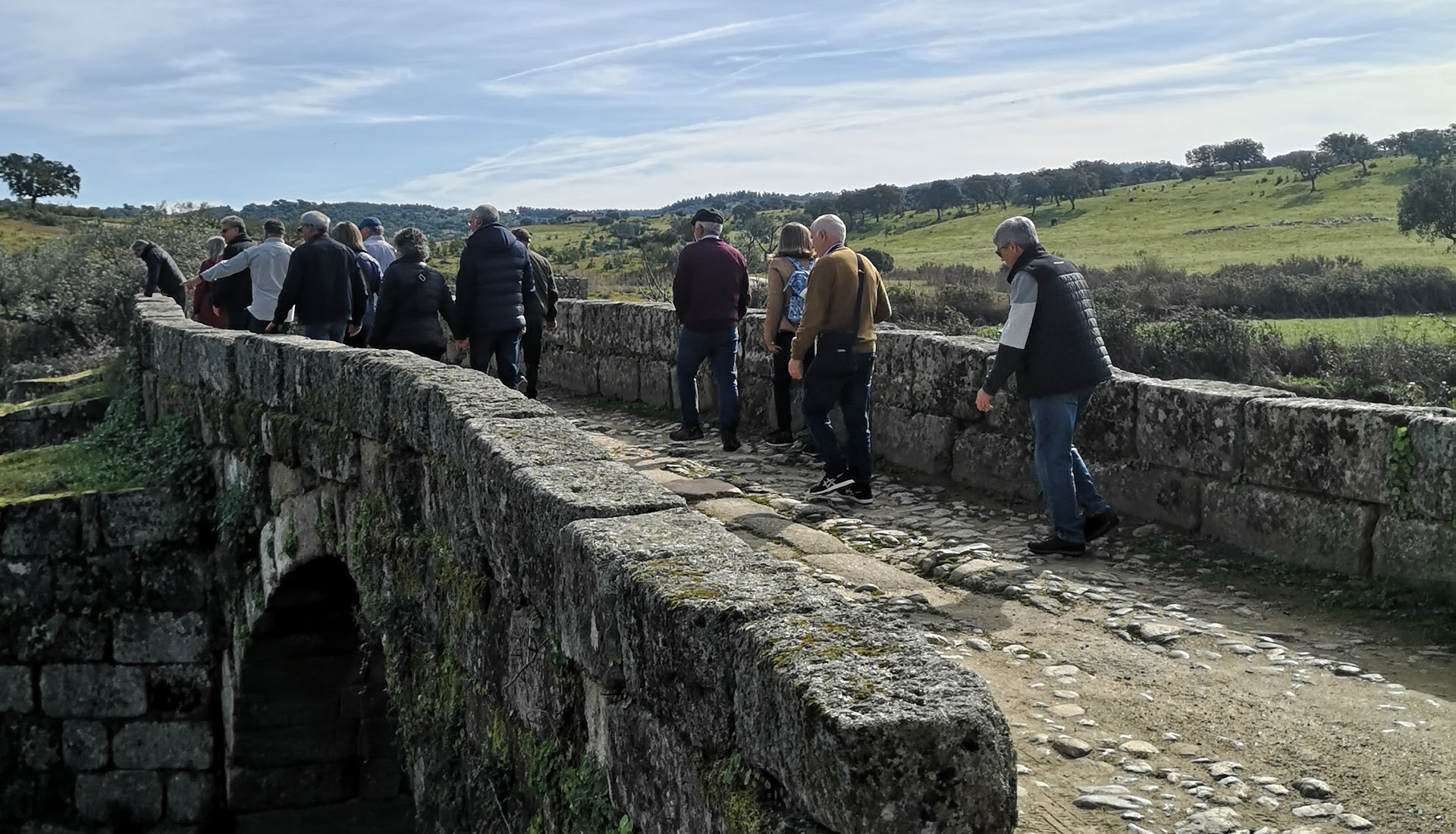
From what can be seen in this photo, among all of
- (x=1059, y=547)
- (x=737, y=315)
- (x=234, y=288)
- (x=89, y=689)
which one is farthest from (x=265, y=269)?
(x=1059, y=547)

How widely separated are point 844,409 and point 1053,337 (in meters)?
1.83

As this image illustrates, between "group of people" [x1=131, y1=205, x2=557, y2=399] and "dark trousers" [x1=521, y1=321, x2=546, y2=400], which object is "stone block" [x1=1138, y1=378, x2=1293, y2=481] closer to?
"group of people" [x1=131, y1=205, x2=557, y2=399]

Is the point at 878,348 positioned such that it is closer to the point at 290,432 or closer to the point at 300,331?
the point at 290,432

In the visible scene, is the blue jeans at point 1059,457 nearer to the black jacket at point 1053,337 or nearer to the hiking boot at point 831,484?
the black jacket at point 1053,337

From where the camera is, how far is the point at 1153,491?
6.93 m

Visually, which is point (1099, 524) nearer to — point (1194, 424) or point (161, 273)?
point (1194, 424)

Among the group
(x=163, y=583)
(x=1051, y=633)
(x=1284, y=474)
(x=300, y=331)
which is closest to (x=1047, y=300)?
(x=1284, y=474)

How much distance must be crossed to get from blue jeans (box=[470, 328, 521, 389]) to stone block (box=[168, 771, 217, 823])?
11.6 ft

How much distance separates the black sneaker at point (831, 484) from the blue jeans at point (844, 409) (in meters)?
0.03

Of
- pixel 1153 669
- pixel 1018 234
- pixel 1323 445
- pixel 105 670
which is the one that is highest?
pixel 1018 234

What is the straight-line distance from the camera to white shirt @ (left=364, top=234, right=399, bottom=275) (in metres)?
12.3

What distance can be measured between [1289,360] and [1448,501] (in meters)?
11.1

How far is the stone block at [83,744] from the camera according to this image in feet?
30.5

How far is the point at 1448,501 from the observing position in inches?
215
